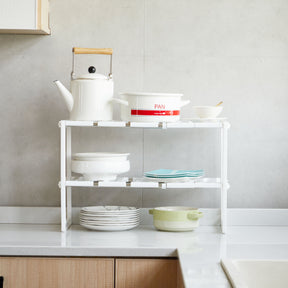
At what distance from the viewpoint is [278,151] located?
8.24 feet

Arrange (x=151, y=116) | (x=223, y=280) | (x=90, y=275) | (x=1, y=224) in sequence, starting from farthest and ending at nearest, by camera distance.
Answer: (x=1, y=224), (x=151, y=116), (x=90, y=275), (x=223, y=280)

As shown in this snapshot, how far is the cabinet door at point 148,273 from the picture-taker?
6.36 feet

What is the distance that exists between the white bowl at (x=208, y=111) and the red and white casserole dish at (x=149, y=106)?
0.13m

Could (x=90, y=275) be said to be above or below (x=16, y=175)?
below

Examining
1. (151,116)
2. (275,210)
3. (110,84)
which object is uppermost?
(110,84)

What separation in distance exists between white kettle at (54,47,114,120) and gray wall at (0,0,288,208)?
9.6 inches

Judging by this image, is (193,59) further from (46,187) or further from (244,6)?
(46,187)

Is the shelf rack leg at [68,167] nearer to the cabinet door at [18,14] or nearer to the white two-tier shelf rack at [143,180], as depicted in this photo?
the white two-tier shelf rack at [143,180]

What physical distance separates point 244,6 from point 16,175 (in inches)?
52.6

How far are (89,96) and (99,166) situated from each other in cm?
30

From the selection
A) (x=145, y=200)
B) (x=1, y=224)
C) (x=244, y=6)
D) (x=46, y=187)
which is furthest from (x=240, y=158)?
(x=1, y=224)

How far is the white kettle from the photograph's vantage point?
88.1 inches

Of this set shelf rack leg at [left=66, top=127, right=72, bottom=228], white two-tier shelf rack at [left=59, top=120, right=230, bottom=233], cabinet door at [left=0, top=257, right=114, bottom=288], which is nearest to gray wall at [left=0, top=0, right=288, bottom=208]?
shelf rack leg at [left=66, top=127, right=72, bottom=228]

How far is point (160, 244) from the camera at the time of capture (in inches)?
78.7
